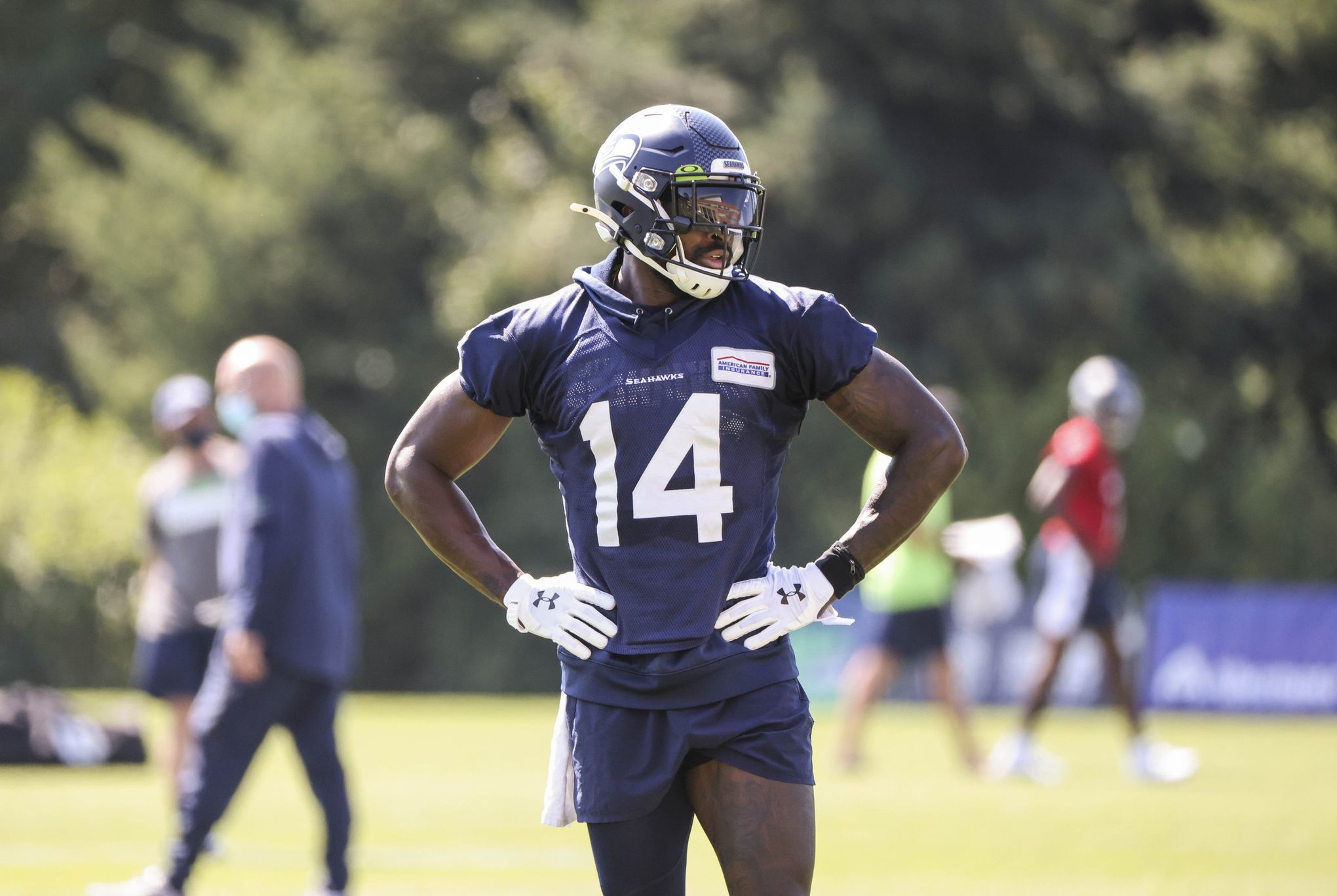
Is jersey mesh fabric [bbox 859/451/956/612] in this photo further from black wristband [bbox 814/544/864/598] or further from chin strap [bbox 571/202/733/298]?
chin strap [bbox 571/202/733/298]

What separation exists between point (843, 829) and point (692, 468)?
623 centimetres

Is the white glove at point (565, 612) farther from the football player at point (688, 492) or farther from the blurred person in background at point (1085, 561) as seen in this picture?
the blurred person in background at point (1085, 561)

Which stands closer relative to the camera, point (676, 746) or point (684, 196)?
point (676, 746)

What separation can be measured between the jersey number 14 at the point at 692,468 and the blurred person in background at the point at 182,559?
6329 mm

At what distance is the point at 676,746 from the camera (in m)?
4.77

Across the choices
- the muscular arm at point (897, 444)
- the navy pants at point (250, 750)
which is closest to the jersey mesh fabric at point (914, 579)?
the navy pants at point (250, 750)

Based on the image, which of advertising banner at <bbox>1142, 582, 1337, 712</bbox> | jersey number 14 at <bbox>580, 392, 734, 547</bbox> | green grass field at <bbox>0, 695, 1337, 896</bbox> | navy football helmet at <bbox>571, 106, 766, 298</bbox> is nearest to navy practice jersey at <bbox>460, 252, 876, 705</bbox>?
jersey number 14 at <bbox>580, 392, 734, 547</bbox>

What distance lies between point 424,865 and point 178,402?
332 cm

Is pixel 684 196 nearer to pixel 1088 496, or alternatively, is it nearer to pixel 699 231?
pixel 699 231

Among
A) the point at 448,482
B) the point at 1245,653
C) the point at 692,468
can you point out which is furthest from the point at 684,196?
the point at 1245,653

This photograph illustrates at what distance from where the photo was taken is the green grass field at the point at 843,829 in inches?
349

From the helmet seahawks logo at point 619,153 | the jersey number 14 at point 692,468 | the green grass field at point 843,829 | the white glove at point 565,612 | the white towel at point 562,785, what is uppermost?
the helmet seahawks logo at point 619,153

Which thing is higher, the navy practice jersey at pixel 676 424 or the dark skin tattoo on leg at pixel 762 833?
the navy practice jersey at pixel 676 424

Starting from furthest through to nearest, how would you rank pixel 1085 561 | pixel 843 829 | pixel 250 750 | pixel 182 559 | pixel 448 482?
pixel 1085 561
pixel 182 559
pixel 843 829
pixel 250 750
pixel 448 482
